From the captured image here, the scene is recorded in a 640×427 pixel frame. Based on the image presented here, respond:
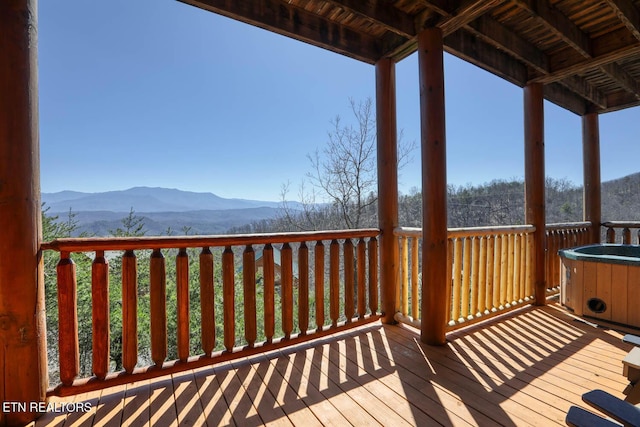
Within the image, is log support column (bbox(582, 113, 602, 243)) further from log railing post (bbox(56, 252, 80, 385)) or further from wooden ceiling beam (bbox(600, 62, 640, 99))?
log railing post (bbox(56, 252, 80, 385))

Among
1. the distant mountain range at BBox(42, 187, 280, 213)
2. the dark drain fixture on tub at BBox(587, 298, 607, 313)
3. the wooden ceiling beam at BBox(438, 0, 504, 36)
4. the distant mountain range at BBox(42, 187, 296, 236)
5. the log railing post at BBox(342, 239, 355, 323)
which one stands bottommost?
the dark drain fixture on tub at BBox(587, 298, 607, 313)

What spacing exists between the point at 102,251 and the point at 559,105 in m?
5.69

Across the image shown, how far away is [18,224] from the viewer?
1348 mm

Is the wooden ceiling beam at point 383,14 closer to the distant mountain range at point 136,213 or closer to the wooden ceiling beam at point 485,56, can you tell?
the wooden ceiling beam at point 485,56

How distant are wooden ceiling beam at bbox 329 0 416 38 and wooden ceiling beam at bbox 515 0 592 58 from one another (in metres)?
0.82

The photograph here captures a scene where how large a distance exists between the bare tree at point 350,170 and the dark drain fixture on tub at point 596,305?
4844 millimetres

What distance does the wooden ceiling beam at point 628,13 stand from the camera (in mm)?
2180

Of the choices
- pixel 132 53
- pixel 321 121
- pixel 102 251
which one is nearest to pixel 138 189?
pixel 132 53

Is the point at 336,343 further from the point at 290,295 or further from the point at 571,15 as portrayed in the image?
the point at 571,15

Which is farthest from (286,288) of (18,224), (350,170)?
(350,170)

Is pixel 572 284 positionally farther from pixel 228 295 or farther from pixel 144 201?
pixel 144 201

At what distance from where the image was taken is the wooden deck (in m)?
1.43

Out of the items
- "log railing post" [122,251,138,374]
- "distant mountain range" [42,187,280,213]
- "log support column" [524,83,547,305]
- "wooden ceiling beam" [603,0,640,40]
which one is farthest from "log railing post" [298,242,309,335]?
"distant mountain range" [42,187,280,213]

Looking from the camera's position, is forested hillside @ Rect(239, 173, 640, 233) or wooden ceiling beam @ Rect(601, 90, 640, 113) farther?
forested hillside @ Rect(239, 173, 640, 233)
